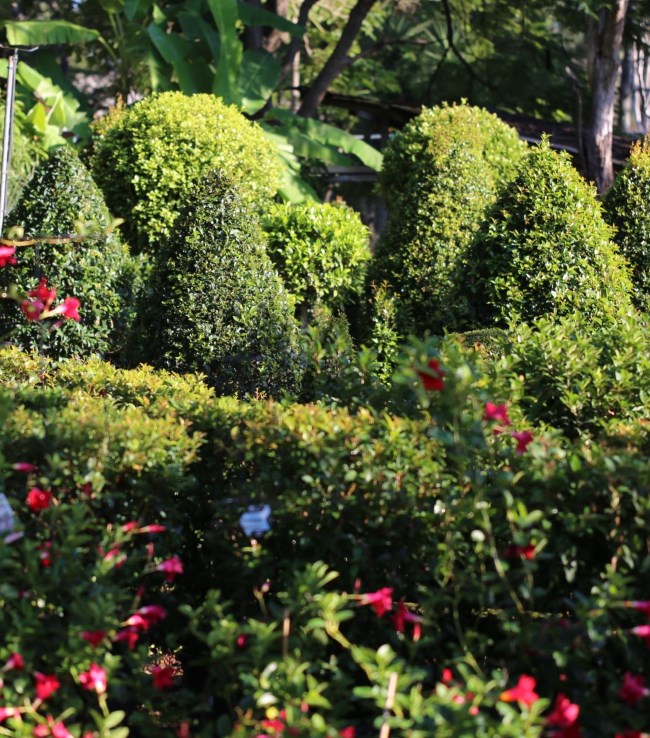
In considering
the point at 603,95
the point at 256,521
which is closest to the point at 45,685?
the point at 256,521

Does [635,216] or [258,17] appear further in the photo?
[258,17]

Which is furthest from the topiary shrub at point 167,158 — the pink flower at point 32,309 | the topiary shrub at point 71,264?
the pink flower at point 32,309

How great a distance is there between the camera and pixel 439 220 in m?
8.48

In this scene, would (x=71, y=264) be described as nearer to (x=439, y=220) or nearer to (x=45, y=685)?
(x=439, y=220)

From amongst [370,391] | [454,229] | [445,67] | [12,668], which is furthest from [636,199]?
[445,67]

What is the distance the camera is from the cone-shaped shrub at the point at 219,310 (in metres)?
6.37

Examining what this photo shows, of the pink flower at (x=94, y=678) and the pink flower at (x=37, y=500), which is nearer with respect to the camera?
the pink flower at (x=94, y=678)

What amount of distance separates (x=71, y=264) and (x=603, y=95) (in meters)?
9.72

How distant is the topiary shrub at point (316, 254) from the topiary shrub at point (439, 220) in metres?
0.23

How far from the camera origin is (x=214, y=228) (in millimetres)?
6512

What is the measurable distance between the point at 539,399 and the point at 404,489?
1182 millimetres

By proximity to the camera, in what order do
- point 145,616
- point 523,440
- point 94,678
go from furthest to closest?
point 523,440 < point 145,616 < point 94,678

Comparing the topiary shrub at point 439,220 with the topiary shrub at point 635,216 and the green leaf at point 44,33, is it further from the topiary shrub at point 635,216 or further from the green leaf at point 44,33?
the green leaf at point 44,33

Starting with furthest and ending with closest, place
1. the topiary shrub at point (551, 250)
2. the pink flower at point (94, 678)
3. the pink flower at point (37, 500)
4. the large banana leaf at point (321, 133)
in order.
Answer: the large banana leaf at point (321, 133)
the topiary shrub at point (551, 250)
the pink flower at point (37, 500)
the pink flower at point (94, 678)
